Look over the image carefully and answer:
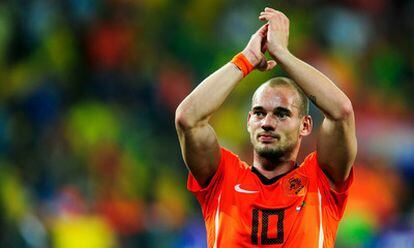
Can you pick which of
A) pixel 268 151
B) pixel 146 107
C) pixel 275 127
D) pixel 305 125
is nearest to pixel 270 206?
pixel 268 151

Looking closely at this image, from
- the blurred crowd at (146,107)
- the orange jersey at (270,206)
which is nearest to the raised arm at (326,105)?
the orange jersey at (270,206)

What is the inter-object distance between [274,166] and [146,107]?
17.0 feet

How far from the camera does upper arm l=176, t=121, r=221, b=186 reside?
4906 millimetres

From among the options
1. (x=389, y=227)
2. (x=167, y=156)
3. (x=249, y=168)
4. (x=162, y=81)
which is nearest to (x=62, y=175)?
(x=167, y=156)

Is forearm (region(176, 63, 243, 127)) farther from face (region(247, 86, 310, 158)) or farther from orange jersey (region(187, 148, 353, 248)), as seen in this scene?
orange jersey (region(187, 148, 353, 248))

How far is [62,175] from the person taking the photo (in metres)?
9.28

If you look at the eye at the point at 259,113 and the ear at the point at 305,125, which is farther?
the ear at the point at 305,125

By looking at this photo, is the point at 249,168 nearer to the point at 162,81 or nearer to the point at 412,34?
the point at 162,81

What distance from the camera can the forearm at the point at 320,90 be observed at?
15.7ft

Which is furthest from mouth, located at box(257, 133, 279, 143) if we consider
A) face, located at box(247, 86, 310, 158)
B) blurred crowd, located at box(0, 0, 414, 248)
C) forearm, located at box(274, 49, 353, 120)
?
blurred crowd, located at box(0, 0, 414, 248)

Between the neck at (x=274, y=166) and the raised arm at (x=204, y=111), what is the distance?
0.98 ft

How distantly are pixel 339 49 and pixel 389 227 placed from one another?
111 inches

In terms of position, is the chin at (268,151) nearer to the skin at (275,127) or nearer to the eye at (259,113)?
the skin at (275,127)

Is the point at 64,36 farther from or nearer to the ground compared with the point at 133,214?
farther from the ground
